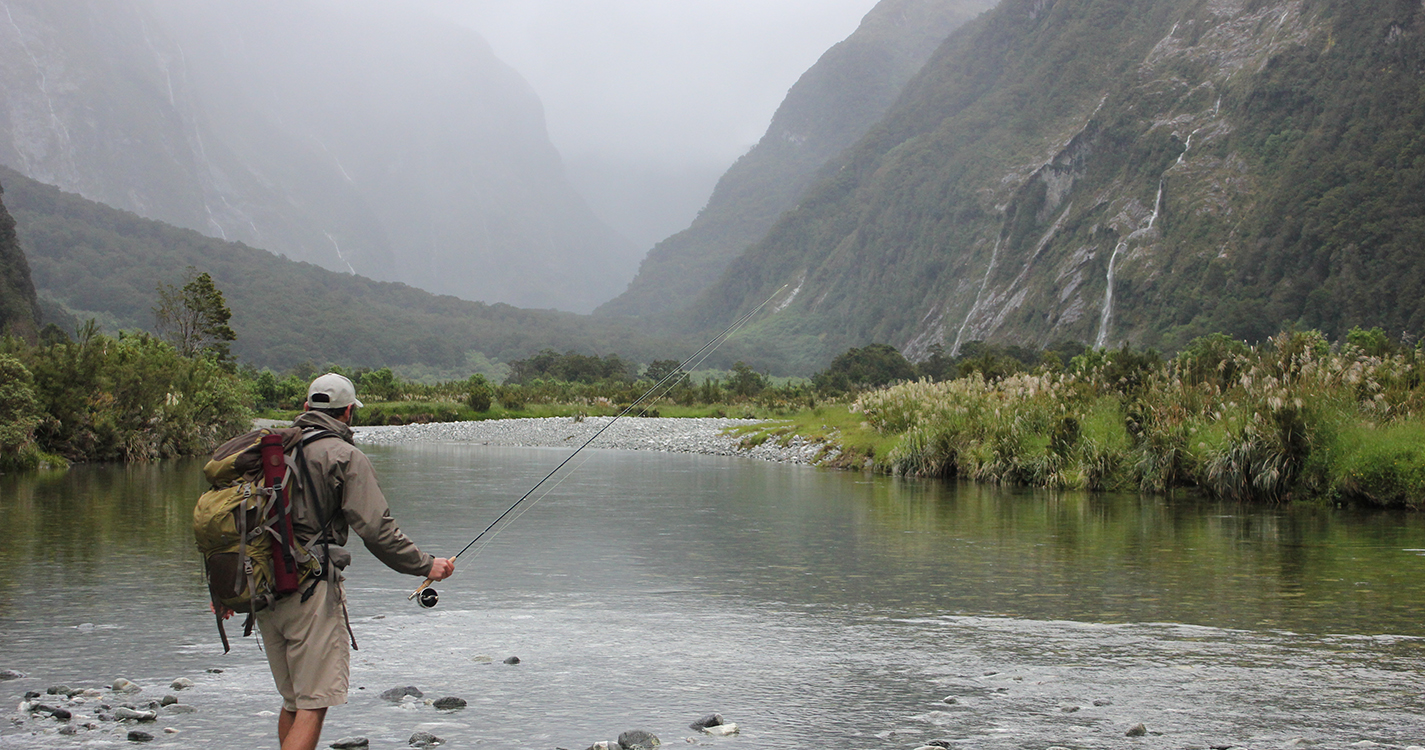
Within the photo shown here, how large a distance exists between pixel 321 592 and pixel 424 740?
110 centimetres

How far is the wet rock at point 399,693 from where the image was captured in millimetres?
6020

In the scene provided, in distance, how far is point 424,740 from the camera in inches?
206

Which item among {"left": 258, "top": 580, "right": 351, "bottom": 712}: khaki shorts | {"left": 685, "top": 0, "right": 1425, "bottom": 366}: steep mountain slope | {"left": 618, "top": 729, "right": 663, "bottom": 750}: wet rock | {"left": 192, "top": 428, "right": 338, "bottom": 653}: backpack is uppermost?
{"left": 685, "top": 0, "right": 1425, "bottom": 366}: steep mountain slope

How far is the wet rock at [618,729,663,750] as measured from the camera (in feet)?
16.7

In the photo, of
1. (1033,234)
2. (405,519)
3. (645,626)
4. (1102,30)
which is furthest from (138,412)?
(1102,30)

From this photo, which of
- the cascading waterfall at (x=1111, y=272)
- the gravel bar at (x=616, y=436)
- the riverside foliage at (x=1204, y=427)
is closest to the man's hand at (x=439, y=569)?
the riverside foliage at (x=1204, y=427)

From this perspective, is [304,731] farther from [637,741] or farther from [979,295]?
[979,295]

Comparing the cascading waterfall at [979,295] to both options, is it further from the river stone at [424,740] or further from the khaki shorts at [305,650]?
the khaki shorts at [305,650]

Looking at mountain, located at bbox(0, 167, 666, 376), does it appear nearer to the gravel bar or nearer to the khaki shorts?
the gravel bar

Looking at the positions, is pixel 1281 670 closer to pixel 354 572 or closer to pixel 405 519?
pixel 354 572

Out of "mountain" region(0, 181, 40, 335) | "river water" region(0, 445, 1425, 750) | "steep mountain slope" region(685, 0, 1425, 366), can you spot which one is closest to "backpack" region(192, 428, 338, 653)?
"river water" region(0, 445, 1425, 750)

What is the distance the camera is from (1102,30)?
5969 inches

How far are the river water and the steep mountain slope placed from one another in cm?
3616

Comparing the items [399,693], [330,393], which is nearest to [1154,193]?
[399,693]
